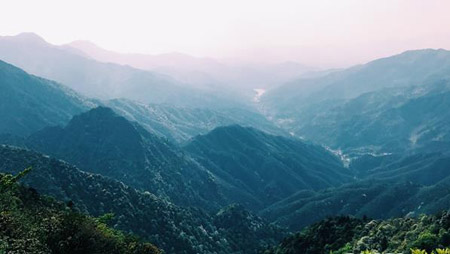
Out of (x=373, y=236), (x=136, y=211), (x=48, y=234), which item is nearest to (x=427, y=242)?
(x=373, y=236)

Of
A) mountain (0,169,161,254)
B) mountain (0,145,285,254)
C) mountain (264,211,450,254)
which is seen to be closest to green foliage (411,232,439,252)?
mountain (264,211,450,254)

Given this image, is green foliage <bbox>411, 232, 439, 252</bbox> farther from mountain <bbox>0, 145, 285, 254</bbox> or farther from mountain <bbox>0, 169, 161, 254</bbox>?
mountain <bbox>0, 145, 285, 254</bbox>

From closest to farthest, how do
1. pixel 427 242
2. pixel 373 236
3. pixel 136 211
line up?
pixel 427 242 < pixel 373 236 < pixel 136 211

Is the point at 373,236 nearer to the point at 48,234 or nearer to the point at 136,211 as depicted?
the point at 48,234

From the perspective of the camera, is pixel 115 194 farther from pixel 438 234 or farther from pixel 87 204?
pixel 438 234

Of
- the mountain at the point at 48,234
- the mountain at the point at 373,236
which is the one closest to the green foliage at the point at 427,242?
the mountain at the point at 373,236

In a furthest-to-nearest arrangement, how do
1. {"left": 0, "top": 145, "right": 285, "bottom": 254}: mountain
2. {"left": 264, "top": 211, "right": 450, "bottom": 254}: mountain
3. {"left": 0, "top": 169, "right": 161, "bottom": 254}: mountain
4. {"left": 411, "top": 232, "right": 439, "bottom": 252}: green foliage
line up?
{"left": 0, "top": 145, "right": 285, "bottom": 254}: mountain, {"left": 264, "top": 211, "right": 450, "bottom": 254}: mountain, {"left": 411, "top": 232, "right": 439, "bottom": 252}: green foliage, {"left": 0, "top": 169, "right": 161, "bottom": 254}: mountain

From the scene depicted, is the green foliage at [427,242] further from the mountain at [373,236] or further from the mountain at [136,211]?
the mountain at [136,211]
